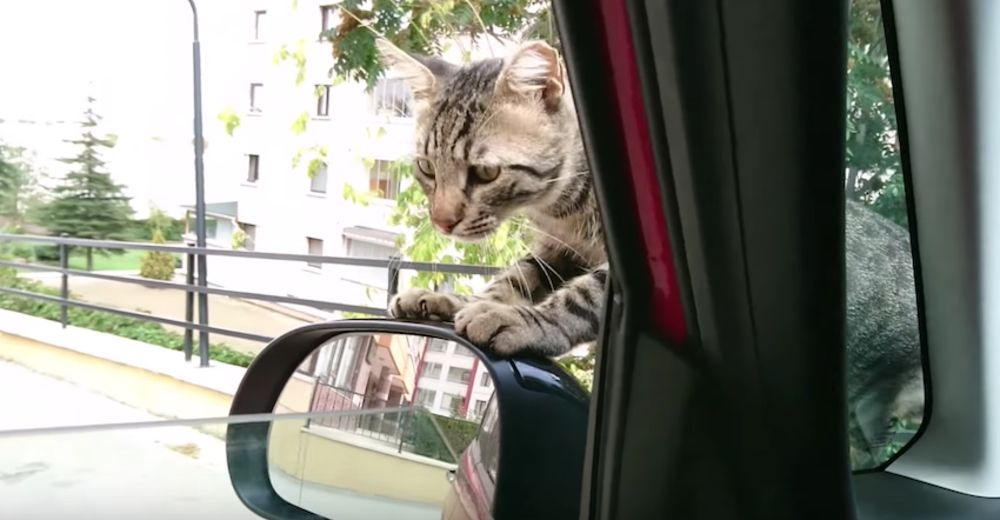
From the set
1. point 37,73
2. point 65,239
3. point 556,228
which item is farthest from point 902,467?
point 65,239

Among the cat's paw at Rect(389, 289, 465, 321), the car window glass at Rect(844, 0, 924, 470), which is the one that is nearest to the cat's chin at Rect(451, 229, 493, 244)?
the cat's paw at Rect(389, 289, 465, 321)

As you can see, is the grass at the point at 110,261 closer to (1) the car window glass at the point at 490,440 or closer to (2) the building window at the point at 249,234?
(2) the building window at the point at 249,234

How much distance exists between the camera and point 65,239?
2494 mm

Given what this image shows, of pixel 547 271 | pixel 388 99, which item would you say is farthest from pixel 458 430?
pixel 388 99

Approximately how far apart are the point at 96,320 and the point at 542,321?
2.51 meters

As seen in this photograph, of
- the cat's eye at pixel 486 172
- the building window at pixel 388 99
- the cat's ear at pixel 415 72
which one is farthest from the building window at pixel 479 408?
the building window at pixel 388 99

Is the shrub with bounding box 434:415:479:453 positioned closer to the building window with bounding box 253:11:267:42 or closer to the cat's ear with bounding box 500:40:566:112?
the cat's ear with bounding box 500:40:566:112

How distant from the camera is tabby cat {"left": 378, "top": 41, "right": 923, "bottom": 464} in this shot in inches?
30.9

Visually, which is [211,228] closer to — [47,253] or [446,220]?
[47,253]

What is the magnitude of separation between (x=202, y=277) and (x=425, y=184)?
1.78m

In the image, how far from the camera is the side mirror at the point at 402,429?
59cm

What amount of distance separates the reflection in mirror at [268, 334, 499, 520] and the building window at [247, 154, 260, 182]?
5.69ft

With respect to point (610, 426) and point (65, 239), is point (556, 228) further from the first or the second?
point (65, 239)

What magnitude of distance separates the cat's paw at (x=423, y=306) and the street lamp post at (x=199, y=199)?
1.81m
